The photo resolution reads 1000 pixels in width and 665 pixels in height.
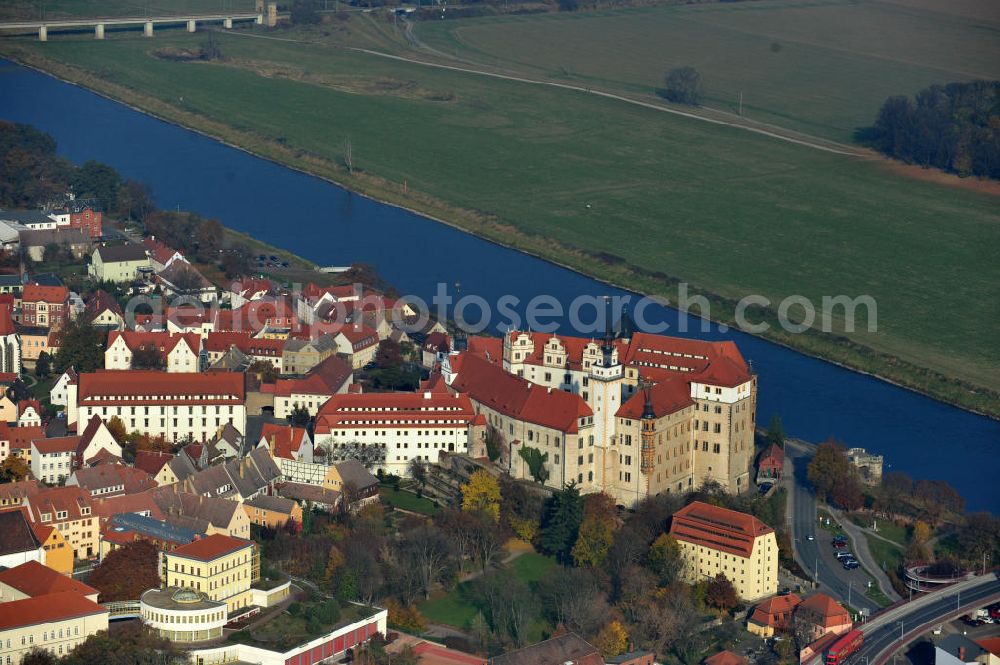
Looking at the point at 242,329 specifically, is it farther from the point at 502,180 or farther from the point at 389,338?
the point at 502,180

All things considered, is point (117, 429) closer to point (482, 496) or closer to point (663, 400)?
point (482, 496)

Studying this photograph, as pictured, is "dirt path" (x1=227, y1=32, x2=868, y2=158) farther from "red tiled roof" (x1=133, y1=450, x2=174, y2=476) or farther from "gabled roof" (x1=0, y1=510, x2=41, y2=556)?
"gabled roof" (x1=0, y1=510, x2=41, y2=556)

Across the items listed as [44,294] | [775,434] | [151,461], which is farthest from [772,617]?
[44,294]

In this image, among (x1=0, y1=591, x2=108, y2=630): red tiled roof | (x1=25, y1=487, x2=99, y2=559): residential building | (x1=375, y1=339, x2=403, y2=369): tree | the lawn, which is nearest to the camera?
(x1=0, y1=591, x2=108, y2=630): red tiled roof

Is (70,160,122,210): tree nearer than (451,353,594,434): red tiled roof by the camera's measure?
No

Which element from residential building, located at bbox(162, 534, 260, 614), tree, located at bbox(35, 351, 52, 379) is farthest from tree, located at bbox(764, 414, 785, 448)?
tree, located at bbox(35, 351, 52, 379)

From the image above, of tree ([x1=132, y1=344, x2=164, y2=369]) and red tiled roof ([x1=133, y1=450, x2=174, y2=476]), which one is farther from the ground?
tree ([x1=132, y1=344, x2=164, y2=369])

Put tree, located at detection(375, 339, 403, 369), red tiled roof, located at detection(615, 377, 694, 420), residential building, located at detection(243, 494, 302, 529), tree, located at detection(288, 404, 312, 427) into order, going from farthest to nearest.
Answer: tree, located at detection(375, 339, 403, 369) < tree, located at detection(288, 404, 312, 427) < red tiled roof, located at detection(615, 377, 694, 420) < residential building, located at detection(243, 494, 302, 529)
